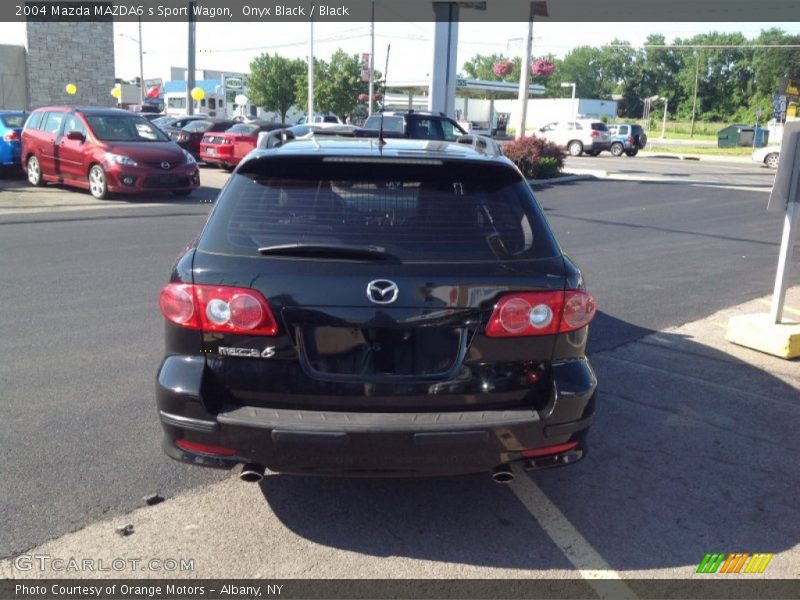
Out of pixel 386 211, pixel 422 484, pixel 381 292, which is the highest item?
pixel 386 211

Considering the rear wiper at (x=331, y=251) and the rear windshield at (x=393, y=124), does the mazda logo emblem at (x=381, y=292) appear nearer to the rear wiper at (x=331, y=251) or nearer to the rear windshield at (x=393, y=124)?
the rear wiper at (x=331, y=251)

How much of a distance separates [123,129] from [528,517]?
46.9 ft

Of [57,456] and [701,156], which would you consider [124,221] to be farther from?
[701,156]

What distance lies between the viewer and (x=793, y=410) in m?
5.41

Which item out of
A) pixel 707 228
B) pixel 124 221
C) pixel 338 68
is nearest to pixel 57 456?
pixel 124 221

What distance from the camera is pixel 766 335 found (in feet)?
21.9

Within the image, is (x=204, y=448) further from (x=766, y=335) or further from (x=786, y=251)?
(x=786, y=251)

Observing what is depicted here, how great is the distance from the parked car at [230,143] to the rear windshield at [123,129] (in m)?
5.49

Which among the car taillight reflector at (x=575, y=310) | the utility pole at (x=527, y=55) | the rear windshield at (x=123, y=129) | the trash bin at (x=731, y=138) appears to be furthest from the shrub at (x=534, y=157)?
the trash bin at (x=731, y=138)

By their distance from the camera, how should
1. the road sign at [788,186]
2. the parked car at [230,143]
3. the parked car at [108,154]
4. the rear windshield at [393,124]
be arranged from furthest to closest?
1. the parked car at [230,143]
2. the rear windshield at [393,124]
3. the parked car at [108,154]
4. the road sign at [788,186]

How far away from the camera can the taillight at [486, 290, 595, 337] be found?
3320 mm

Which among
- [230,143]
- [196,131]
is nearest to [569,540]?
[230,143]

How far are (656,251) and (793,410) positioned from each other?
6.47 m

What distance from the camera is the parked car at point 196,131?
24781 millimetres
